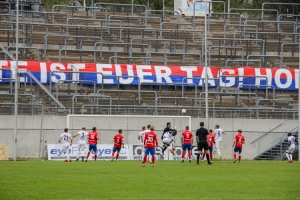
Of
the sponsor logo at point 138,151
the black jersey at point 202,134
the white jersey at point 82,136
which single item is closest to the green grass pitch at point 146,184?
the black jersey at point 202,134

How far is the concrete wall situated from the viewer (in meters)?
44.5

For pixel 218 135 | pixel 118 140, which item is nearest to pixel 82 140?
pixel 118 140

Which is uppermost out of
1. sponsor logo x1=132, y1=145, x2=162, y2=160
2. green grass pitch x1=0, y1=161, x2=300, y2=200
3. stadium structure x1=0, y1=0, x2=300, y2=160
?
stadium structure x1=0, y1=0, x2=300, y2=160

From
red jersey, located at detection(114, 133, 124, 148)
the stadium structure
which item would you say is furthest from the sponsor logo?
red jersey, located at detection(114, 133, 124, 148)

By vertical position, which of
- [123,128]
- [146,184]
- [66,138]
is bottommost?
[146,184]

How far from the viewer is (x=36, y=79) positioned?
49.4 metres

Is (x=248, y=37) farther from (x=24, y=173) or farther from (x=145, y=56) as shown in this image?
(x=24, y=173)

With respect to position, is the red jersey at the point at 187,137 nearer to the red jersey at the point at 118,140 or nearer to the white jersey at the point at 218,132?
the red jersey at the point at 118,140

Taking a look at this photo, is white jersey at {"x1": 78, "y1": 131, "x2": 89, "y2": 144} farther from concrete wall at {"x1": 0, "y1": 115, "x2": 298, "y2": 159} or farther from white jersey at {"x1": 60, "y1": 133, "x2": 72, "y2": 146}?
concrete wall at {"x1": 0, "y1": 115, "x2": 298, "y2": 159}

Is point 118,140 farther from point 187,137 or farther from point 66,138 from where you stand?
point 187,137

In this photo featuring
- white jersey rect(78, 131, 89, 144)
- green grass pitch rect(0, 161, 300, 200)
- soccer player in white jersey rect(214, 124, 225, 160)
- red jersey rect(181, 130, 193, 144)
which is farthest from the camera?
soccer player in white jersey rect(214, 124, 225, 160)

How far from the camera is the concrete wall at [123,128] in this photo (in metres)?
44.5

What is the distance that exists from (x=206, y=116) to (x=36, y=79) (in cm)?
1137

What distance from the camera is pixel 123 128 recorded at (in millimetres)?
46375
